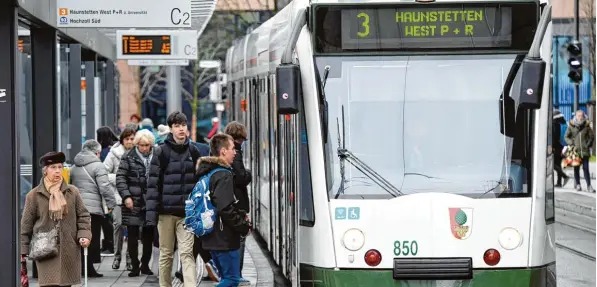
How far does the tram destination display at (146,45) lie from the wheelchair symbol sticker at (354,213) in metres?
12.9

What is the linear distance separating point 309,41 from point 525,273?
238 cm

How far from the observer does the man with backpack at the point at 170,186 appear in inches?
488

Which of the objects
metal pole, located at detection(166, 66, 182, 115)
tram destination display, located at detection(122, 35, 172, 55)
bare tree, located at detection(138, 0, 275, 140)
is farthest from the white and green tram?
bare tree, located at detection(138, 0, 275, 140)

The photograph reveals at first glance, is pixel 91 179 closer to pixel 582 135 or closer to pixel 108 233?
Answer: pixel 108 233

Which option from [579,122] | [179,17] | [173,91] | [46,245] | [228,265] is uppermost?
[179,17]

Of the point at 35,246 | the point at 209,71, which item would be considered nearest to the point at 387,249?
the point at 35,246

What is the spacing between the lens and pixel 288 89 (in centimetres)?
991

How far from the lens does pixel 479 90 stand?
1023 centimetres

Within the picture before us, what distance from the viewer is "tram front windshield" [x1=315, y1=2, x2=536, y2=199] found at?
10.2m

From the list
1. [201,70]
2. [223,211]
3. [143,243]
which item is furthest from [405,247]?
[201,70]

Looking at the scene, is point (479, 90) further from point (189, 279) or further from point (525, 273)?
point (189, 279)

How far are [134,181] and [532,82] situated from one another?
6227 millimetres

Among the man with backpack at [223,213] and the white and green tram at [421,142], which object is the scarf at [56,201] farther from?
the white and green tram at [421,142]

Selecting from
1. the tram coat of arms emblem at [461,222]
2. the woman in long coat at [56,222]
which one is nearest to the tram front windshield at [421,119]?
the tram coat of arms emblem at [461,222]
